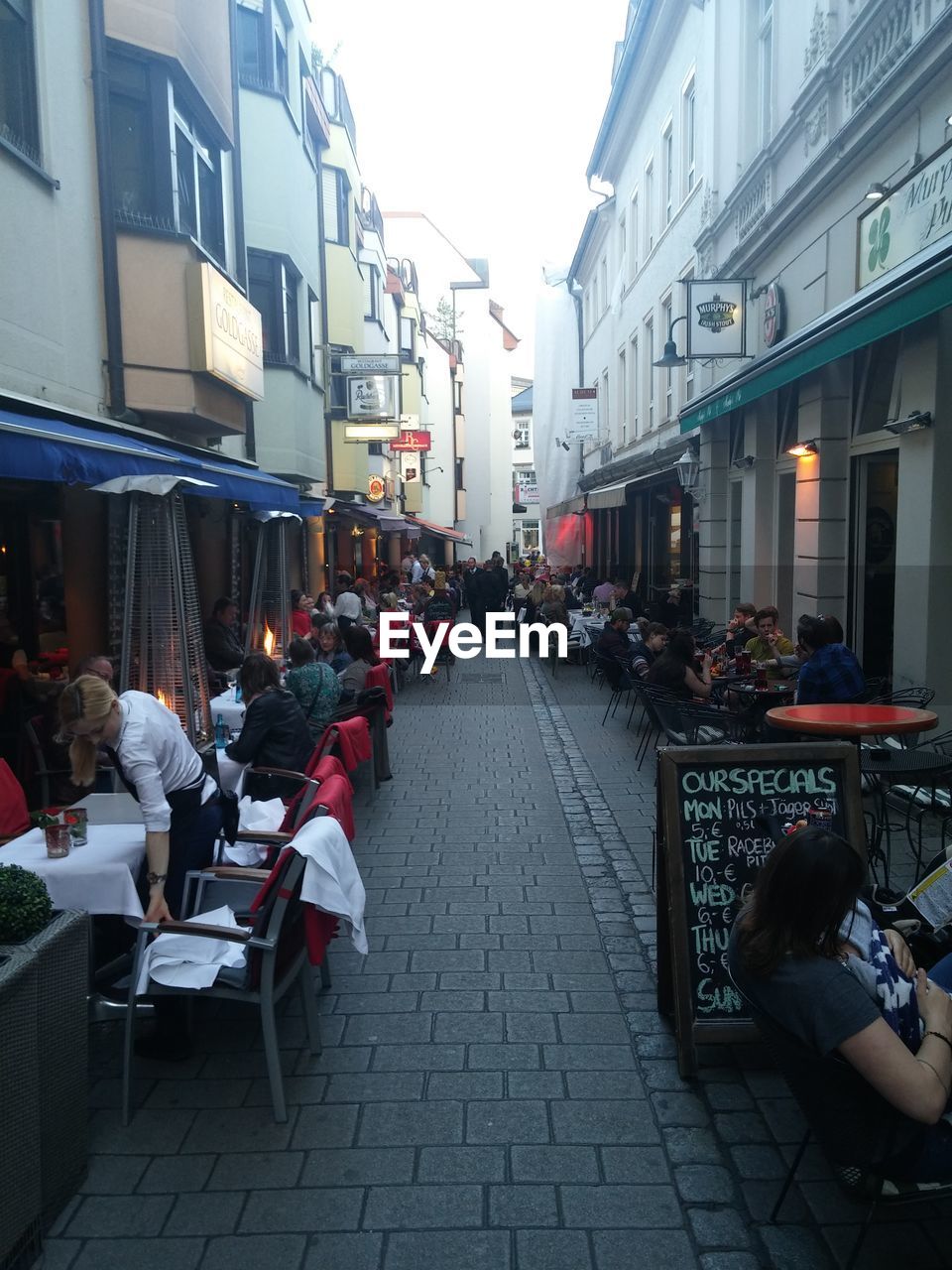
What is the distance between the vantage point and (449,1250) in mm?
2977

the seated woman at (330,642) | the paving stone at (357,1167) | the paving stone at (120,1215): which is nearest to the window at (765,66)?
the seated woman at (330,642)

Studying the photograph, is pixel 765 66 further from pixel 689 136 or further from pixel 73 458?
pixel 73 458

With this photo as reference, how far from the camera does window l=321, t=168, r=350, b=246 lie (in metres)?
22.6

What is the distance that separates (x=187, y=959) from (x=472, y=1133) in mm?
1269

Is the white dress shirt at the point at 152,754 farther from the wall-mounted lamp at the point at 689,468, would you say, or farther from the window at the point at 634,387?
the window at the point at 634,387

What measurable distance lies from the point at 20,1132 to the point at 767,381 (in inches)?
343

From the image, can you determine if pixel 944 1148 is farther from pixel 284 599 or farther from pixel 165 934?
pixel 284 599

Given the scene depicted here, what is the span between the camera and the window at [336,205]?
22.6 m

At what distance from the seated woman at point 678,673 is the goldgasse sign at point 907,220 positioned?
144 inches

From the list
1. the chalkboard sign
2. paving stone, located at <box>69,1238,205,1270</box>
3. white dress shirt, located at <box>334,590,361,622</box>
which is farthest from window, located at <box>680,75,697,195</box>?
paving stone, located at <box>69,1238,205,1270</box>

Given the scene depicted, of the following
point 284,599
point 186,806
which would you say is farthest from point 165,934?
point 284,599

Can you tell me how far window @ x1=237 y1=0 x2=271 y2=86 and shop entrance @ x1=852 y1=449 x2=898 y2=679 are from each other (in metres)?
11.1

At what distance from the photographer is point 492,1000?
457cm

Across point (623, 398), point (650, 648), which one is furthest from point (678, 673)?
point (623, 398)
